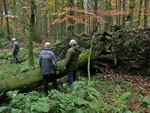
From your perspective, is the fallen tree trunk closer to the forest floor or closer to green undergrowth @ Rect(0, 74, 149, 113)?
the forest floor

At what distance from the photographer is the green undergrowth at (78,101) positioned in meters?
3.44

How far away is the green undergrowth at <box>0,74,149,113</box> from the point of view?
3.44m

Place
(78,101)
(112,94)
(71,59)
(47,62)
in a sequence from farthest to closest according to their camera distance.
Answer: (71,59) → (47,62) → (112,94) → (78,101)

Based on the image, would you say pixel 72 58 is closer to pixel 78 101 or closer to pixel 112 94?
pixel 112 94

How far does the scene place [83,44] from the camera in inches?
352

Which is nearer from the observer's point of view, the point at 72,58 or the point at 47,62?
the point at 47,62

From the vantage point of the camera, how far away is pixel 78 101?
12.0 feet

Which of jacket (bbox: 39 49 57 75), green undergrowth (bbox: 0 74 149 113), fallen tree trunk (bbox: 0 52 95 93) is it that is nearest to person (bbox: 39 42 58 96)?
jacket (bbox: 39 49 57 75)

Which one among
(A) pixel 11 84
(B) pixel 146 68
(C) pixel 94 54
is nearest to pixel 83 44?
(C) pixel 94 54

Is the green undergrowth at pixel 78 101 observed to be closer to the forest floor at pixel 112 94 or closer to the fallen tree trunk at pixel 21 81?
the forest floor at pixel 112 94

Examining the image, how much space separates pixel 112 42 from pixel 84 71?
2.26 m

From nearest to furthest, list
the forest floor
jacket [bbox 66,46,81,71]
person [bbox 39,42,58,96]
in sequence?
the forest floor < person [bbox 39,42,58,96] < jacket [bbox 66,46,81,71]

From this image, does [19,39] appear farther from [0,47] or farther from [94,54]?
[94,54]

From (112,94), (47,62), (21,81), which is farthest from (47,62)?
(112,94)
